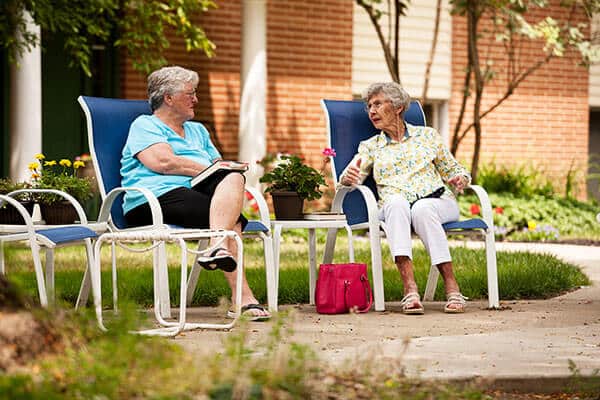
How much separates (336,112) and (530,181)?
8.48m

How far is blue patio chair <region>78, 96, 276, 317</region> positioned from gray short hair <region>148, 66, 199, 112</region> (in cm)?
21

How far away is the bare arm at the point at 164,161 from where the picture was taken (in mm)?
5723

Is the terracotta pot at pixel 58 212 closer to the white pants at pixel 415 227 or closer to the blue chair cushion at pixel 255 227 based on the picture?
the blue chair cushion at pixel 255 227

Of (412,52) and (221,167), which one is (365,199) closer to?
(221,167)

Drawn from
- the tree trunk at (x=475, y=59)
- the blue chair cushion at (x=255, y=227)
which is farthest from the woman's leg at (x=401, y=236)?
the tree trunk at (x=475, y=59)

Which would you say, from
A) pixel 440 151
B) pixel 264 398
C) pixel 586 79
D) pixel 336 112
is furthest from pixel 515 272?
pixel 586 79

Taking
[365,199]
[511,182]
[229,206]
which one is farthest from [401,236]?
[511,182]

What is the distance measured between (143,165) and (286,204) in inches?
34.1

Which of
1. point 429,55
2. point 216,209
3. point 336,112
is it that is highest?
point 429,55

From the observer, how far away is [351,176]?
6.28m

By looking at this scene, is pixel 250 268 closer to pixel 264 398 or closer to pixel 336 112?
pixel 336 112

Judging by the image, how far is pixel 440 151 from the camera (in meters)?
6.48

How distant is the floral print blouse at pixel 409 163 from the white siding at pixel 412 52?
7589mm

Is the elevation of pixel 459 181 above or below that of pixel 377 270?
above
